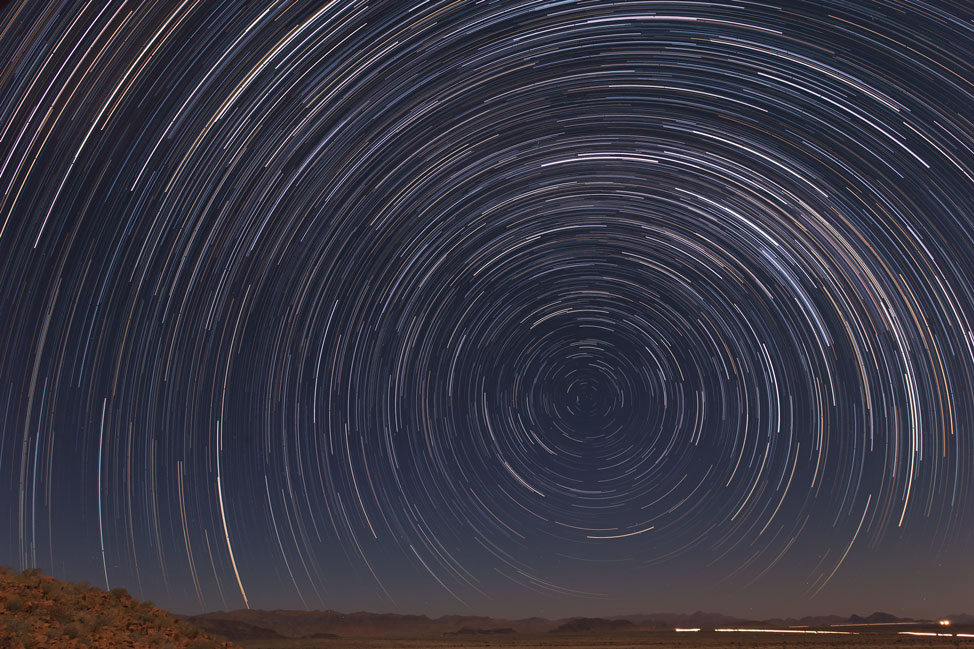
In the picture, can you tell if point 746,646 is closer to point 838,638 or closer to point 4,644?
point 838,638

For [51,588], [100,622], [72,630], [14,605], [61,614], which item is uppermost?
[51,588]

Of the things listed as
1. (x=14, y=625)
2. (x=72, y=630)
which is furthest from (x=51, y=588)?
(x=14, y=625)

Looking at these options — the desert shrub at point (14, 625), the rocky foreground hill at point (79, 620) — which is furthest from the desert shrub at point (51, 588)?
the desert shrub at point (14, 625)

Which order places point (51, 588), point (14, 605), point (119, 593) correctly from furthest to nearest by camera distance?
point (119, 593) → point (51, 588) → point (14, 605)

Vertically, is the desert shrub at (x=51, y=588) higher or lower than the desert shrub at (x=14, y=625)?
higher

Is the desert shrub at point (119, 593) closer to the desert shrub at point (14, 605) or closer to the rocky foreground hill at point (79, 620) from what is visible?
the rocky foreground hill at point (79, 620)

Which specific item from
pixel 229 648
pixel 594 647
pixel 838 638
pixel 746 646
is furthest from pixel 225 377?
pixel 838 638

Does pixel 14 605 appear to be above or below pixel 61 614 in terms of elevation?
above

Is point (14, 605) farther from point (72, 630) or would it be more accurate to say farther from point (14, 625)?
point (14, 625)

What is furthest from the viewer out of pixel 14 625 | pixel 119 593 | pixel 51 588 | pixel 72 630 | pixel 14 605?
pixel 119 593
